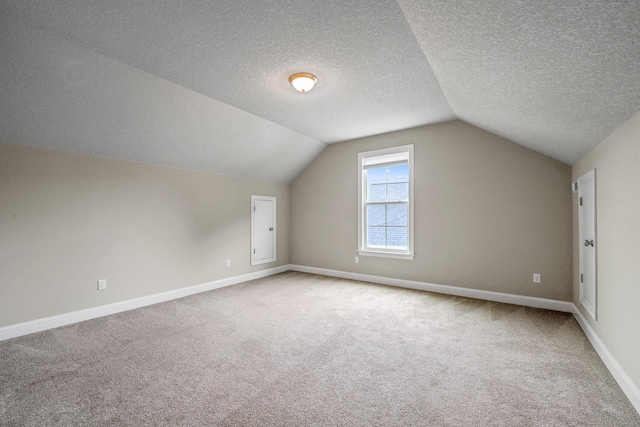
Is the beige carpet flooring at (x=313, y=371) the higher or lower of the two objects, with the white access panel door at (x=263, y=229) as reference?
lower

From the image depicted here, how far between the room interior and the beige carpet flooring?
14.6 inches

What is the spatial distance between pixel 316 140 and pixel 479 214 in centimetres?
294

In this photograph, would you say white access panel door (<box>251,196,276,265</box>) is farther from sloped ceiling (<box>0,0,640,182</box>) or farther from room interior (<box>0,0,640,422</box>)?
sloped ceiling (<box>0,0,640,182</box>)

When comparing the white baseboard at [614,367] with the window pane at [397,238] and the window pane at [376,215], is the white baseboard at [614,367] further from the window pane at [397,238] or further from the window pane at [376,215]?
the window pane at [376,215]

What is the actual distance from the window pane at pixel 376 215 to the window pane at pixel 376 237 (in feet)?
0.30

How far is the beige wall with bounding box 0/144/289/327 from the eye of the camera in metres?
2.84

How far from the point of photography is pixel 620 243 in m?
2.01

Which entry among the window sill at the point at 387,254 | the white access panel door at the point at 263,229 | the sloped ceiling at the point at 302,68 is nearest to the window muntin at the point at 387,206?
the window sill at the point at 387,254

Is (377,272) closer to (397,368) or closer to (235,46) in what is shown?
(397,368)

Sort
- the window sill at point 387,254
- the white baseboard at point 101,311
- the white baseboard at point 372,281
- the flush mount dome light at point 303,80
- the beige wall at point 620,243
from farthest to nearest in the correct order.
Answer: the window sill at point 387,254 < the white baseboard at point 101,311 < the flush mount dome light at point 303,80 < the white baseboard at point 372,281 < the beige wall at point 620,243

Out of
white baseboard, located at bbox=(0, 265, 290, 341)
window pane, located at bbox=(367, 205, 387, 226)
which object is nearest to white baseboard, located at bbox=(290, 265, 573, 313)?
window pane, located at bbox=(367, 205, 387, 226)

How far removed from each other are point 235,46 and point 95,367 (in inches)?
110

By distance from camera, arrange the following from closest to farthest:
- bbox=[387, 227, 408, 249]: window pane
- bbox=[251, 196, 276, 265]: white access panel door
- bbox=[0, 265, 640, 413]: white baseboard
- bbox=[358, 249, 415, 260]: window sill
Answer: bbox=[0, 265, 640, 413]: white baseboard → bbox=[358, 249, 415, 260]: window sill → bbox=[387, 227, 408, 249]: window pane → bbox=[251, 196, 276, 265]: white access panel door

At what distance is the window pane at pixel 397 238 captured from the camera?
4.70m
